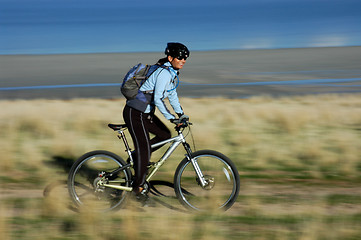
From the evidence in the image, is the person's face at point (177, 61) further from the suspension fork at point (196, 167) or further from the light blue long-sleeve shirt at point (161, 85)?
the suspension fork at point (196, 167)

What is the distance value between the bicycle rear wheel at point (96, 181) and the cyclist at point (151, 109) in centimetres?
Result: 21

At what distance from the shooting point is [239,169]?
8469mm

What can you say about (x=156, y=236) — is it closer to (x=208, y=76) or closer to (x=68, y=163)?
(x=68, y=163)

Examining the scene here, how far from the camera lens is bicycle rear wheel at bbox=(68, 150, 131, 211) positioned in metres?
6.17

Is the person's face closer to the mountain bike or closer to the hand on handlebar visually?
the hand on handlebar

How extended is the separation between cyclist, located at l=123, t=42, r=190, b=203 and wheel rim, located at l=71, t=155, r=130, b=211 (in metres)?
0.24

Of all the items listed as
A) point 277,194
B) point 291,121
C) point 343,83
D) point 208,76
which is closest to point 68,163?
point 277,194

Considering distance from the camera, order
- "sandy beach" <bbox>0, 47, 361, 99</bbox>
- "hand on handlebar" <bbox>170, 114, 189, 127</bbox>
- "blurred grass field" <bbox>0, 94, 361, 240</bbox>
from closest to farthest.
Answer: "blurred grass field" <bbox>0, 94, 361, 240</bbox>, "hand on handlebar" <bbox>170, 114, 189, 127</bbox>, "sandy beach" <bbox>0, 47, 361, 99</bbox>

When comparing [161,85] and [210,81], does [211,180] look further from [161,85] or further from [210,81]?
[210,81]

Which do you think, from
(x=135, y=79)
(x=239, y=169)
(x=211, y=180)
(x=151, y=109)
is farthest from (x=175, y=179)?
(x=239, y=169)

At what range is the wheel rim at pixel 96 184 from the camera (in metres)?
6.18

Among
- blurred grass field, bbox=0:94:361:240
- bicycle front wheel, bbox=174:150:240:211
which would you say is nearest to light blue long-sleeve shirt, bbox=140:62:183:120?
bicycle front wheel, bbox=174:150:240:211

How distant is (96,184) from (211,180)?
1334 millimetres

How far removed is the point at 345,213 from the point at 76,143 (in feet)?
18.0
